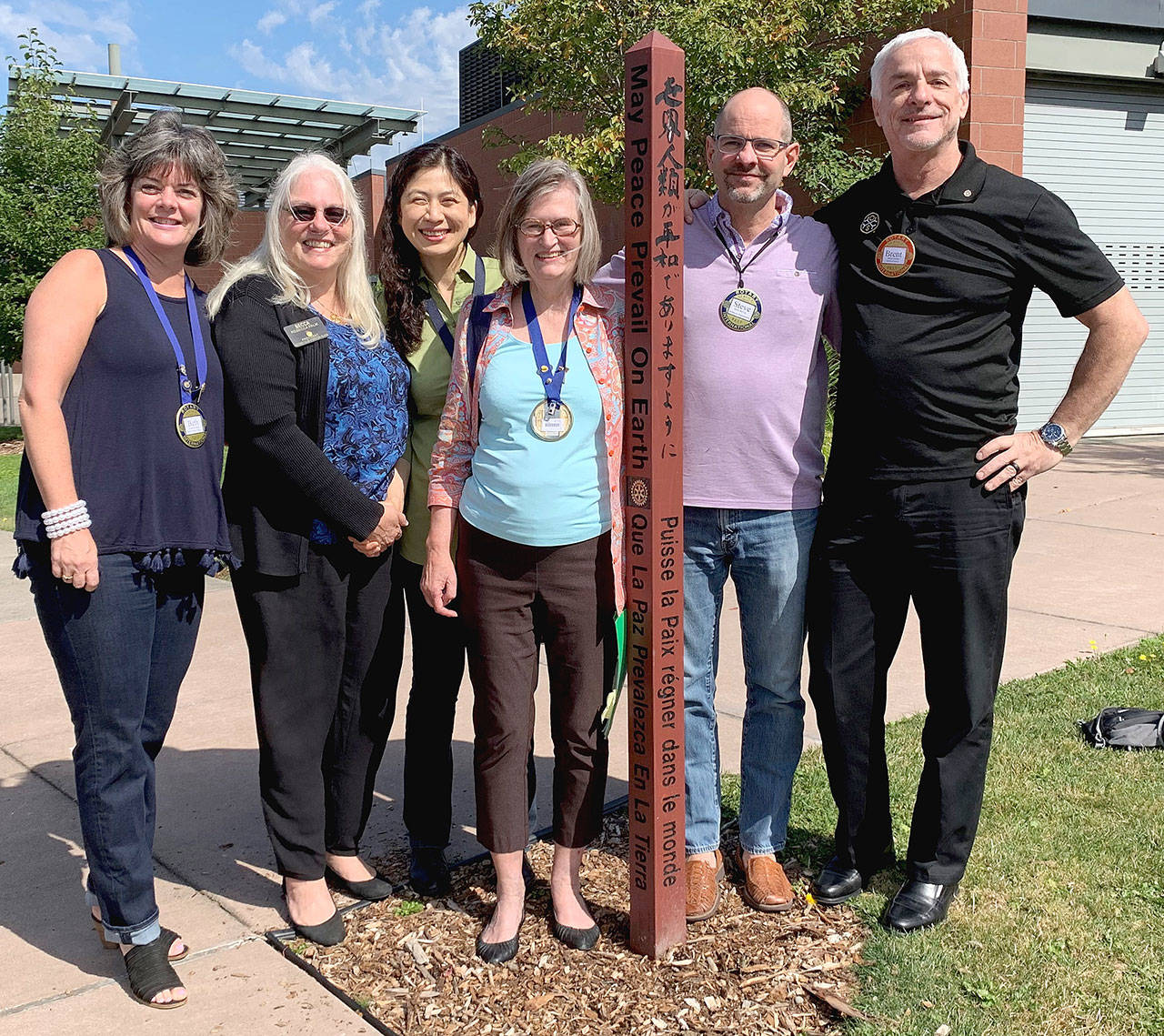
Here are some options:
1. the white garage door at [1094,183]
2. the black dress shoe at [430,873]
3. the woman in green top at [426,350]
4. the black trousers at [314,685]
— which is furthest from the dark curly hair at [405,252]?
the white garage door at [1094,183]

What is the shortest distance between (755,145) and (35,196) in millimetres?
17597

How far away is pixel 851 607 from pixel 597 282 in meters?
1.18

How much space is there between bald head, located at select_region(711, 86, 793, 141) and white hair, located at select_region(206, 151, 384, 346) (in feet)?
3.37

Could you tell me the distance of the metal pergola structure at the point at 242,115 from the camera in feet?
64.3

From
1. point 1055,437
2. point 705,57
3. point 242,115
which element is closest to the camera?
point 1055,437

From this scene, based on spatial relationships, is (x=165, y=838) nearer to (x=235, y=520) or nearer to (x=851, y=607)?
(x=235, y=520)

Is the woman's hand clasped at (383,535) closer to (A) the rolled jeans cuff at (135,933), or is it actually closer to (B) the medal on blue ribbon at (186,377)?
(B) the medal on blue ribbon at (186,377)

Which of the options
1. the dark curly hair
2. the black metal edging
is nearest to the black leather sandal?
the black metal edging

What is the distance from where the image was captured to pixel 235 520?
3.09m

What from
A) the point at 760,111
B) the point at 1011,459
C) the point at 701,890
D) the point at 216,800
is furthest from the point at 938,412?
the point at 216,800

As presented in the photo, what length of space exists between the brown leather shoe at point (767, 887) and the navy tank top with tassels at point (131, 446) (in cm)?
181

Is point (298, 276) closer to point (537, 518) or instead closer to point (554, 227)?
point (554, 227)

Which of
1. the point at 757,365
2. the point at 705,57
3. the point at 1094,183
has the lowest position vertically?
the point at 757,365

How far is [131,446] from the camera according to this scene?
9.23 feet
